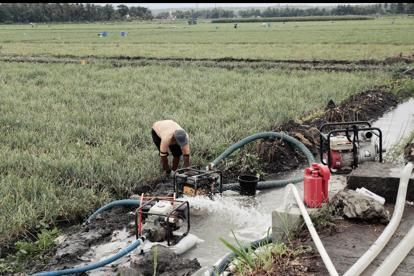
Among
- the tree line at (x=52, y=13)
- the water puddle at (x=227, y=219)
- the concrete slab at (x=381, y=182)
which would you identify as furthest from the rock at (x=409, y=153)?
the tree line at (x=52, y=13)

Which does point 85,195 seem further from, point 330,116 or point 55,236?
point 330,116

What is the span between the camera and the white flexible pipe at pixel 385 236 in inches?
121

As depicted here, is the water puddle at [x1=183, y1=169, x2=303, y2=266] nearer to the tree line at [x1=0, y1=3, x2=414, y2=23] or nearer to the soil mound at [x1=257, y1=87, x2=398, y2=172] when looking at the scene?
the soil mound at [x1=257, y1=87, x2=398, y2=172]

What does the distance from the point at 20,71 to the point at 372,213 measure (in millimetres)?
15305

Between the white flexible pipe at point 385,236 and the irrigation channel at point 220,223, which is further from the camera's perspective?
the irrigation channel at point 220,223

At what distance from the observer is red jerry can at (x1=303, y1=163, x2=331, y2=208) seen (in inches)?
164

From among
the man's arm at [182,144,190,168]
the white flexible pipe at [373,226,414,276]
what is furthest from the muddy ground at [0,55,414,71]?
the white flexible pipe at [373,226,414,276]

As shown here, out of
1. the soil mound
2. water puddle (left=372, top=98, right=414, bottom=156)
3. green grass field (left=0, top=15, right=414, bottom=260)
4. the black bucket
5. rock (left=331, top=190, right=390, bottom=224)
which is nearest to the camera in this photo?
Result: rock (left=331, top=190, right=390, bottom=224)

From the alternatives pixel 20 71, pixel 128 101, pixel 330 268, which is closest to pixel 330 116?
pixel 128 101

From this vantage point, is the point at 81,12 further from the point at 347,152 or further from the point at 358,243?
the point at 358,243

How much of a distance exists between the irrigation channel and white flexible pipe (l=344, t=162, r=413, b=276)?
0.82 metres

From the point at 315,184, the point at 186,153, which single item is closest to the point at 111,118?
the point at 186,153

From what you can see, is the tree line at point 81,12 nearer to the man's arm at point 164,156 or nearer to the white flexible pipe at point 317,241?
the man's arm at point 164,156

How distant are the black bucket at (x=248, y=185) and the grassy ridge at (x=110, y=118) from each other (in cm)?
99
